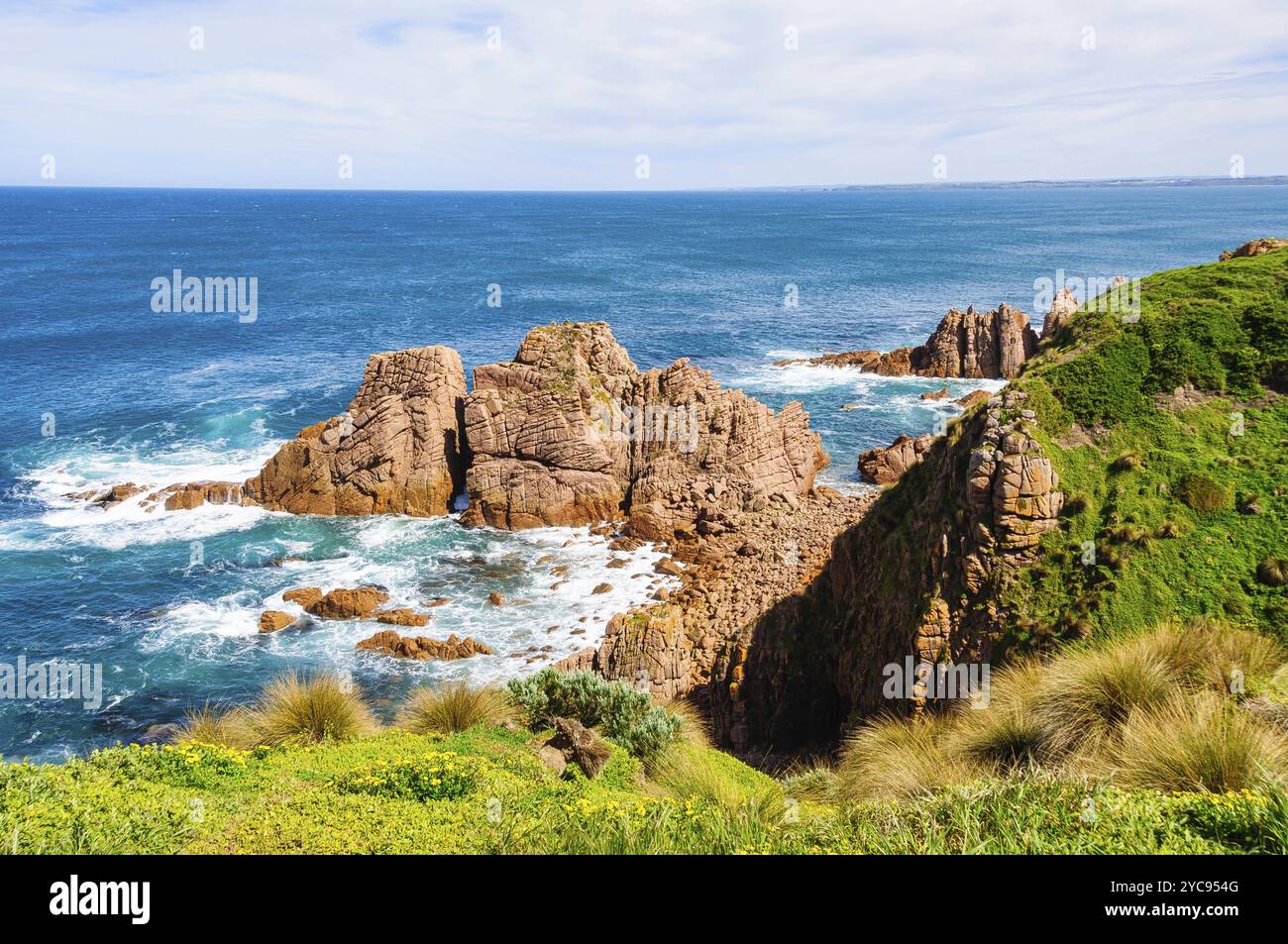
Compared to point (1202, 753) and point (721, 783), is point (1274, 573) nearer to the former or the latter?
point (1202, 753)

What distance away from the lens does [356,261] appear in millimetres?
130375

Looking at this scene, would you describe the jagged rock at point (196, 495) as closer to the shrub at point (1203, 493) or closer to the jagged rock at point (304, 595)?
the jagged rock at point (304, 595)

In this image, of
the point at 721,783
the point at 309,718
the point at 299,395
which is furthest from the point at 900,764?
the point at 299,395

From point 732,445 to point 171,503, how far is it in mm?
28508

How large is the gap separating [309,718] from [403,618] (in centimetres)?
1629

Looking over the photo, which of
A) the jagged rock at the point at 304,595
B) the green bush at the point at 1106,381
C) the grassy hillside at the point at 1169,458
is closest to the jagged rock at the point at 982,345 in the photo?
the grassy hillside at the point at 1169,458

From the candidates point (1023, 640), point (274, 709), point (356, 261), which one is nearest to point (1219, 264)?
point (1023, 640)

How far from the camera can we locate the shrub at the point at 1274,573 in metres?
14.3

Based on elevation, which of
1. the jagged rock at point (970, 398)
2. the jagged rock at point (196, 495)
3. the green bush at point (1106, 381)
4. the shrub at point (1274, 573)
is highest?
the green bush at point (1106, 381)

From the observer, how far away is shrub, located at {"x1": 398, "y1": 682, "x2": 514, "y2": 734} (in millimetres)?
14352

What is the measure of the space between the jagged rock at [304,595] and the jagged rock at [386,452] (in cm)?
775

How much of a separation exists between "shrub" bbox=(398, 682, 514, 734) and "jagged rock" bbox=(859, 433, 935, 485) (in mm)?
29420

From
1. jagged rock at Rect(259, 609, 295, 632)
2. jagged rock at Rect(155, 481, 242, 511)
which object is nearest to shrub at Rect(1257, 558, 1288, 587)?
jagged rock at Rect(259, 609, 295, 632)
